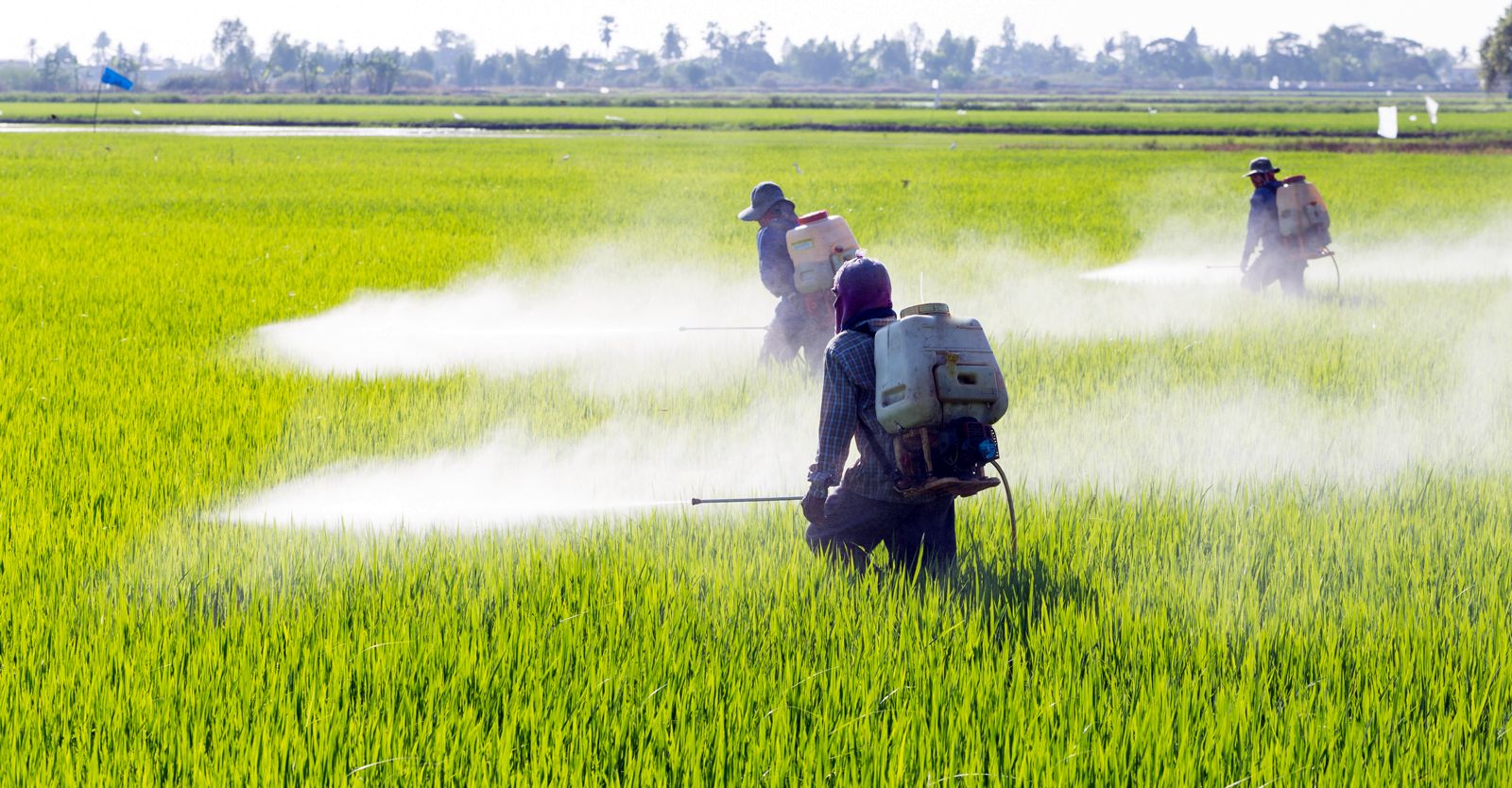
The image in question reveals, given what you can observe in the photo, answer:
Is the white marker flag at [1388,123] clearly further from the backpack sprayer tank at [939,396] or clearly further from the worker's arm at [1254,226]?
the backpack sprayer tank at [939,396]

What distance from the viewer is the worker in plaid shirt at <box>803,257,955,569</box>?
4.12 m

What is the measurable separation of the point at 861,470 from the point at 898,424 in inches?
16.4

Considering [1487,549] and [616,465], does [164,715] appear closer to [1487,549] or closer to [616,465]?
[616,465]

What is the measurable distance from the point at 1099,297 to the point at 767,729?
32.1ft

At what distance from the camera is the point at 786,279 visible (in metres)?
7.81

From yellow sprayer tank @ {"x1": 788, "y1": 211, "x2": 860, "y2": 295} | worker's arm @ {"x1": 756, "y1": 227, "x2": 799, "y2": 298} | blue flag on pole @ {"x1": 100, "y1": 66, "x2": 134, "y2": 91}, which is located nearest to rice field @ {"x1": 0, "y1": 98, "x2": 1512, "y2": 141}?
blue flag on pole @ {"x1": 100, "y1": 66, "x2": 134, "y2": 91}

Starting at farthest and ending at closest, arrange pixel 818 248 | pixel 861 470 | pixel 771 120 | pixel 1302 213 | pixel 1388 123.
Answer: pixel 771 120
pixel 1388 123
pixel 1302 213
pixel 818 248
pixel 861 470

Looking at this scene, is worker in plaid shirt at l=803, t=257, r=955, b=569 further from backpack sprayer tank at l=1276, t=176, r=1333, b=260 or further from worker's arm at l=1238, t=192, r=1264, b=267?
worker's arm at l=1238, t=192, r=1264, b=267

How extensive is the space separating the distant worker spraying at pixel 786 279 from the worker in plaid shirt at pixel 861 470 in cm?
324

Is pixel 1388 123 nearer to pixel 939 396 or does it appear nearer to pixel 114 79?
pixel 939 396

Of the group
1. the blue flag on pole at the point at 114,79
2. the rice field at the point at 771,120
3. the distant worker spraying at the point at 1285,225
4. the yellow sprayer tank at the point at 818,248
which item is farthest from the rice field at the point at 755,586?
the rice field at the point at 771,120

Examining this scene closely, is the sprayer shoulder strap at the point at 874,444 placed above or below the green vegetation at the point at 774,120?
below

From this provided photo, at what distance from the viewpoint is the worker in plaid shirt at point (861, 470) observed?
412 cm

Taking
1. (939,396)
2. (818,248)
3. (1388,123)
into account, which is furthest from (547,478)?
(1388,123)
